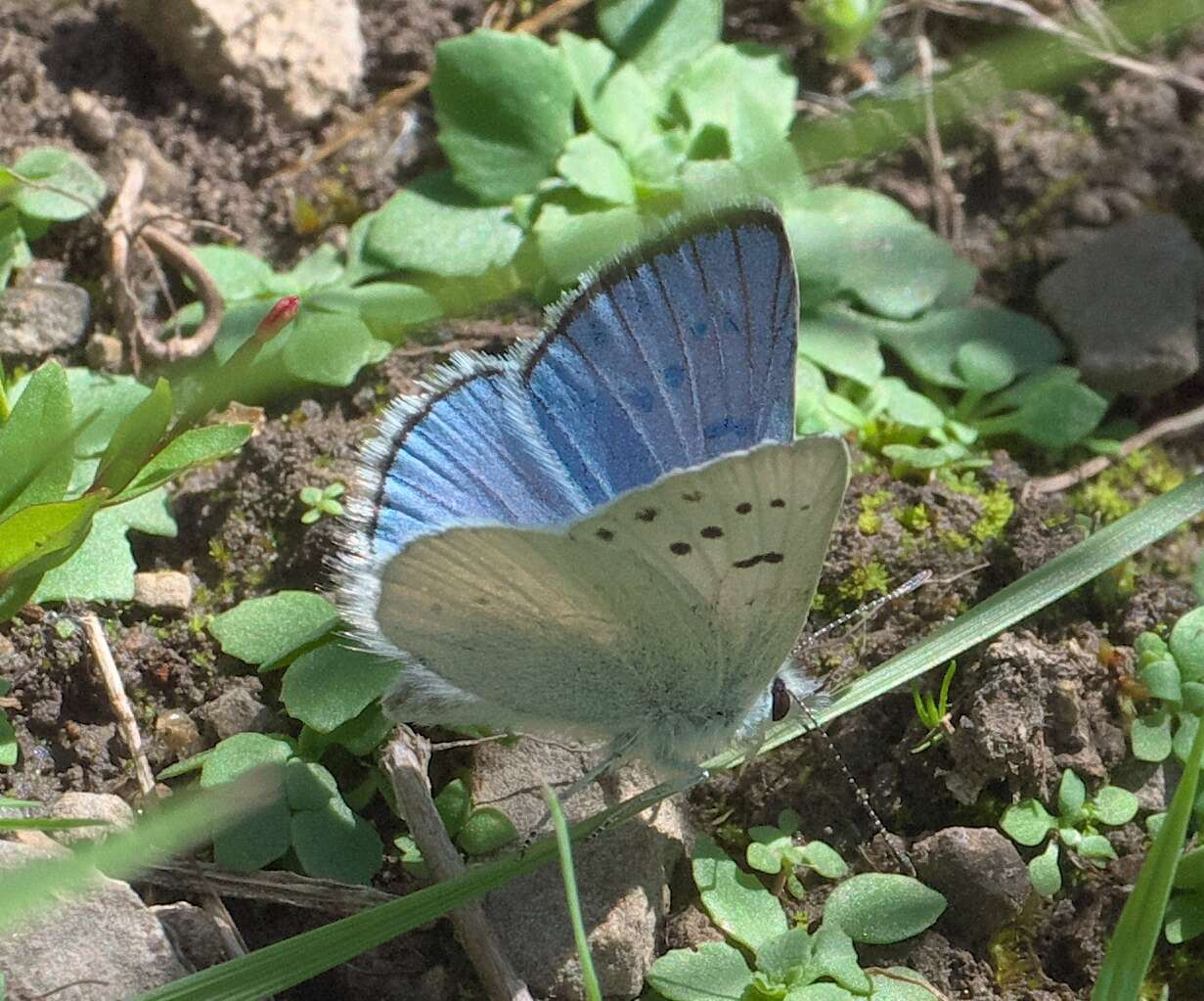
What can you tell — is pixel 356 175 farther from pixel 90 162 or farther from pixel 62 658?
pixel 62 658

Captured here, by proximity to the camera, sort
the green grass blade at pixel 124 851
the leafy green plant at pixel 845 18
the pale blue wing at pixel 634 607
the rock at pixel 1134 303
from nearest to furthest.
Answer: the green grass blade at pixel 124 851 < the pale blue wing at pixel 634 607 < the rock at pixel 1134 303 < the leafy green plant at pixel 845 18

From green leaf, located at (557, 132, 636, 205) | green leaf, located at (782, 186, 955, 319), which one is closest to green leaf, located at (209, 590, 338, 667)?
green leaf, located at (557, 132, 636, 205)

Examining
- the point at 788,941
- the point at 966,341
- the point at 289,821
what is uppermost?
the point at 966,341

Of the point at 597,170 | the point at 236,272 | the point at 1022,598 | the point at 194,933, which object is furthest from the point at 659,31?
the point at 194,933

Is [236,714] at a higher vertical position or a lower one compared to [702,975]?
higher

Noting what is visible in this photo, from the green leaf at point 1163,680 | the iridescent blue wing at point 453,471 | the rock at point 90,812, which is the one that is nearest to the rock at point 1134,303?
the green leaf at point 1163,680

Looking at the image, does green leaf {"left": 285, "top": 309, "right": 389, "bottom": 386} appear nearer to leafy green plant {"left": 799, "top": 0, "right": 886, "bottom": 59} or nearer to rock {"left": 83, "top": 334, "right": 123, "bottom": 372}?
rock {"left": 83, "top": 334, "right": 123, "bottom": 372}

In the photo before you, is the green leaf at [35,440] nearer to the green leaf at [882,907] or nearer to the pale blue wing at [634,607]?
the pale blue wing at [634,607]

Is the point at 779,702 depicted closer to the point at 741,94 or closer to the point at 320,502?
the point at 320,502
